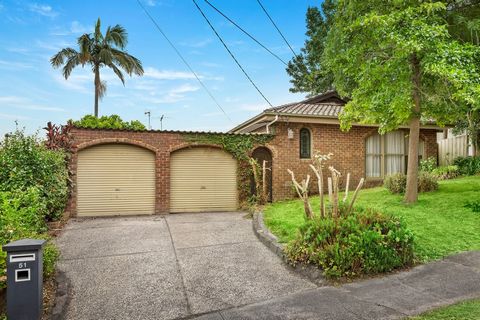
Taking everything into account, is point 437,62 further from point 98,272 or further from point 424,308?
point 98,272

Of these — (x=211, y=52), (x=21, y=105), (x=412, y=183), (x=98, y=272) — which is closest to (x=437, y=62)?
(x=412, y=183)

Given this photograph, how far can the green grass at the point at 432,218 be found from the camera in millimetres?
5992

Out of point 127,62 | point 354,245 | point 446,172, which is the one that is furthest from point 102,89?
point 354,245

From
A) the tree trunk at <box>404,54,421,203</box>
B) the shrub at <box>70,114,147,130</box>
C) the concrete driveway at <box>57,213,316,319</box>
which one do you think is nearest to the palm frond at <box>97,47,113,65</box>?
the shrub at <box>70,114,147,130</box>

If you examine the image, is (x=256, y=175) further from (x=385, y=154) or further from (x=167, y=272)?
(x=167, y=272)

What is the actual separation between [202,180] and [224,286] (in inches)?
290

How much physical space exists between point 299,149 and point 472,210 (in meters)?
6.16

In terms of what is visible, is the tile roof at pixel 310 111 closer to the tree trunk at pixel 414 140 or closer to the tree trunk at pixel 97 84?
the tree trunk at pixel 414 140

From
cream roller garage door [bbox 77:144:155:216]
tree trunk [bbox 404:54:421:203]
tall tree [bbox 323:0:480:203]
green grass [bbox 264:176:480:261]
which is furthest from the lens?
Result: cream roller garage door [bbox 77:144:155:216]

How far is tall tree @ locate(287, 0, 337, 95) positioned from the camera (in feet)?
81.0

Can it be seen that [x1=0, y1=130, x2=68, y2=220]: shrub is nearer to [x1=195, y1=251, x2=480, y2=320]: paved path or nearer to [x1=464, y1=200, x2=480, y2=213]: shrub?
[x1=195, y1=251, x2=480, y2=320]: paved path

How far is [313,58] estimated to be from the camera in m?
25.6

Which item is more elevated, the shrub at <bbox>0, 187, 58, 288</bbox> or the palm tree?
the palm tree

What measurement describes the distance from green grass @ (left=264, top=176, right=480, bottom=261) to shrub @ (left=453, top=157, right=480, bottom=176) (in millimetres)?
3459
